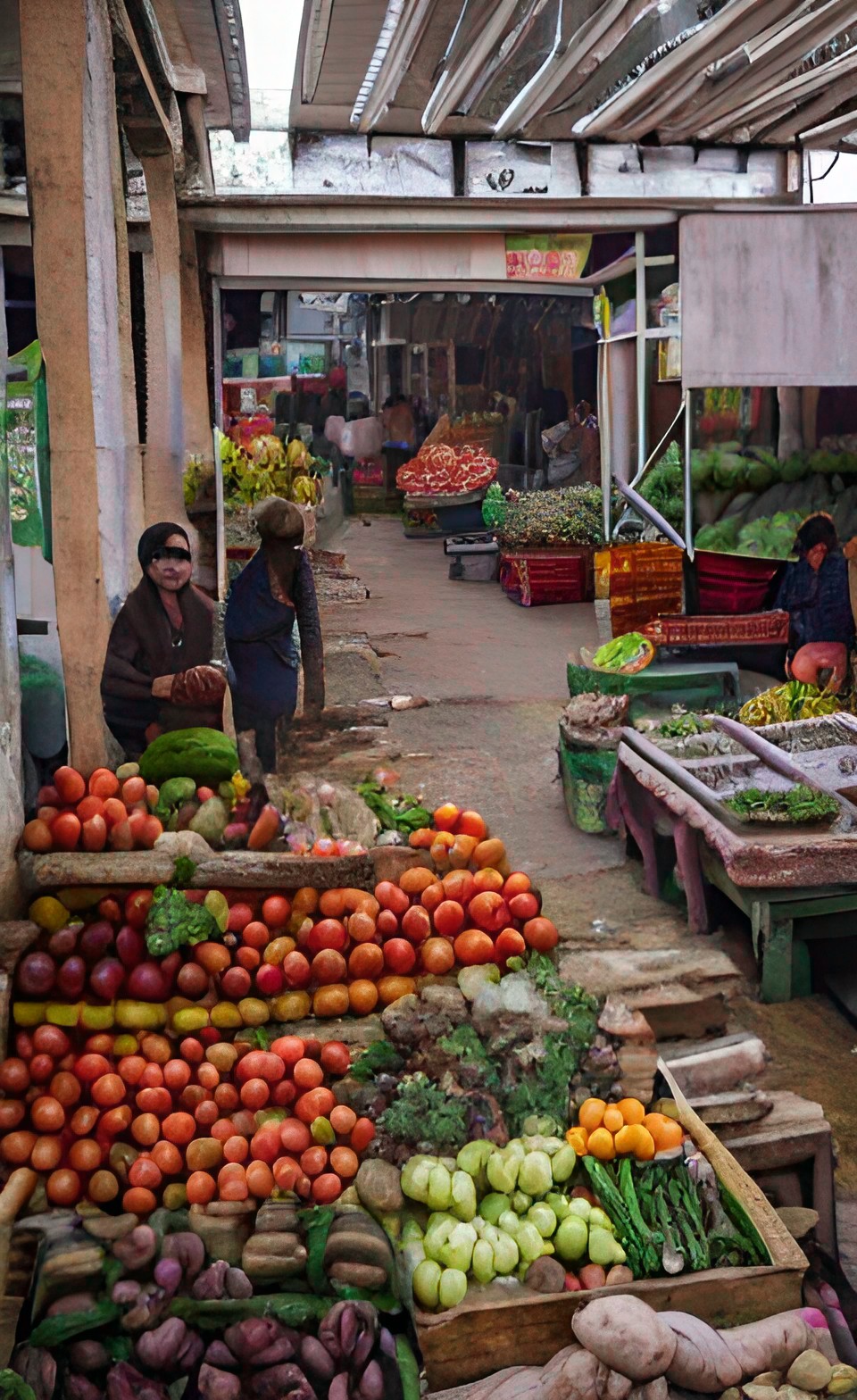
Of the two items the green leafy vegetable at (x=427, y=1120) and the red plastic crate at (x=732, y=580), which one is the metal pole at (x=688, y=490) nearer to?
the red plastic crate at (x=732, y=580)

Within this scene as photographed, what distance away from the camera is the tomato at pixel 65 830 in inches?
136

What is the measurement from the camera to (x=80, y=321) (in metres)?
3.43

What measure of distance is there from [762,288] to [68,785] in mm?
4787

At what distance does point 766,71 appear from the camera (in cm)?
522

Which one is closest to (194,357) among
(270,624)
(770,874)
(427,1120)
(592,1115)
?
(270,624)

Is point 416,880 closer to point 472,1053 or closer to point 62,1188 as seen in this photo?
point 472,1053

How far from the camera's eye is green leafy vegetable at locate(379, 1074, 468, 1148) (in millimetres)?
3139

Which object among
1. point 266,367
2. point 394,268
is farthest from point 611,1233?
point 266,367

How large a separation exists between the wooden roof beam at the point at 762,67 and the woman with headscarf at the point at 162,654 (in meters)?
3.02

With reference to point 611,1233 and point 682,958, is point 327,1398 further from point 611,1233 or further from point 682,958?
point 682,958

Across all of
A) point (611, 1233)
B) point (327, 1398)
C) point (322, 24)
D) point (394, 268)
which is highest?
point (322, 24)

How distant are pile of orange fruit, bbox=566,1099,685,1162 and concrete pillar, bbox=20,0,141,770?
5.67 feet

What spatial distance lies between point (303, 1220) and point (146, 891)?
3.28 ft

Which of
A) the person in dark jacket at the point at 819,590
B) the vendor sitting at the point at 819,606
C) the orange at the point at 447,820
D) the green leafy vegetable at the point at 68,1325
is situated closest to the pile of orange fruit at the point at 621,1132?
the orange at the point at 447,820
